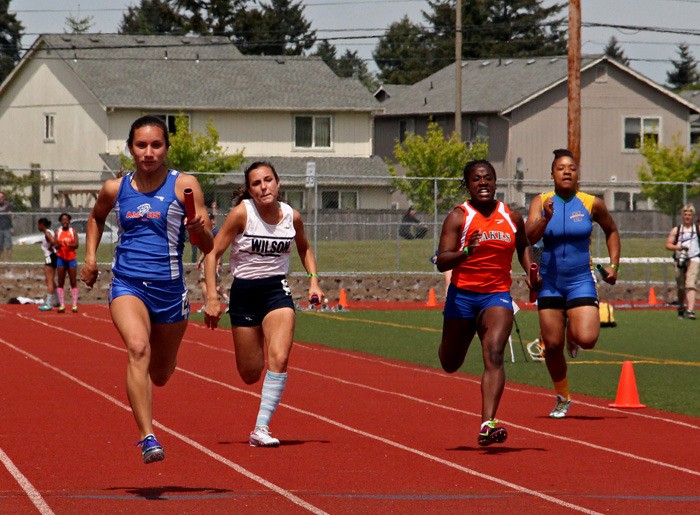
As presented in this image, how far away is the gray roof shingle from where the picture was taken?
59.9 metres

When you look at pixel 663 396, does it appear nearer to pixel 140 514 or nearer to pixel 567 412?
pixel 567 412

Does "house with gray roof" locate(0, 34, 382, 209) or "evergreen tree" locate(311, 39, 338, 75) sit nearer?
"house with gray roof" locate(0, 34, 382, 209)

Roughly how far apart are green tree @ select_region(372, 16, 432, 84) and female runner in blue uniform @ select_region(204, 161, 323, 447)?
88.7 metres

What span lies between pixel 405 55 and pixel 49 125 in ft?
179

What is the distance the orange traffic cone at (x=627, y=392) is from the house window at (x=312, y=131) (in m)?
47.3

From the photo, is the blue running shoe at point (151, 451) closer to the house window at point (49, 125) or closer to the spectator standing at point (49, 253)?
the spectator standing at point (49, 253)

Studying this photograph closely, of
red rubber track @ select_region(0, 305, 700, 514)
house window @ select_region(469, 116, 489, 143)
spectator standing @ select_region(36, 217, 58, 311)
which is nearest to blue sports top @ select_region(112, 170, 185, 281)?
red rubber track @ select_region(0, 305, 700, 514)

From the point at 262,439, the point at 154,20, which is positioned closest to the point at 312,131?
the point at 262,439

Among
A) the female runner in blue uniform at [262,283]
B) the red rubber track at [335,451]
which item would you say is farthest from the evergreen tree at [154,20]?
the female runner in blue uniform at [262,283]

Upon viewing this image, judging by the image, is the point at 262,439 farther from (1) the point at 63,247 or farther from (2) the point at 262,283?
(1) the point at 63,247

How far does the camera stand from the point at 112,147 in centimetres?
5834

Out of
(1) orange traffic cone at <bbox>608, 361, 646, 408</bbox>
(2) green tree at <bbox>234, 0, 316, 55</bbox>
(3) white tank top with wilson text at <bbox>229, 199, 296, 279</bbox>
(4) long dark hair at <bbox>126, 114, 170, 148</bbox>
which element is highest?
(2) green tree at <bbox>234, 0, 316, 55</bbox>

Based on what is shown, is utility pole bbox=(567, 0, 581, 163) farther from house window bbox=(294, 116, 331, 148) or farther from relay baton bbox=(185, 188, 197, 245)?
house window bbox=(294, 116, 331, 148)

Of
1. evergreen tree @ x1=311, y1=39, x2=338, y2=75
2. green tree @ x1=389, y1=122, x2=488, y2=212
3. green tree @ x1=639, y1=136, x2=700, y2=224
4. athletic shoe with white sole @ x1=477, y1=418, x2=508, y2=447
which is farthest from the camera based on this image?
Answer: evergreen tree @ x1=311, y1=39, x2=338, y2=75
